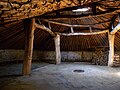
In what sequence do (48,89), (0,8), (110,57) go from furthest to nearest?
(110,57)
(48,89)
(0,8)

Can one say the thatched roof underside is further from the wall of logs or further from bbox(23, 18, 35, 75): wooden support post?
bbox(23, 18, 35, 75): wooden support post

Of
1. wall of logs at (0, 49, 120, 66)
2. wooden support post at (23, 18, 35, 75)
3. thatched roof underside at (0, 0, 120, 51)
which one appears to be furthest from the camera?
wall of logs at (0, 49, 120, 66)

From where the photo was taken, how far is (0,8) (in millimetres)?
2607

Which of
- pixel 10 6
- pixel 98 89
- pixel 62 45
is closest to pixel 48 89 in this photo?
pixel 98 89

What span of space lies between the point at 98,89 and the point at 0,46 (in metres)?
7.67

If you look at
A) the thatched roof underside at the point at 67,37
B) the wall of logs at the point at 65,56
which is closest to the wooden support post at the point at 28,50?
the thatched roof underside at the point at 67,37

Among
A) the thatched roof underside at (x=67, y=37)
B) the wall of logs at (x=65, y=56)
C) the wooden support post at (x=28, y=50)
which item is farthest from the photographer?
the wall of logs at (x=65, y=56)

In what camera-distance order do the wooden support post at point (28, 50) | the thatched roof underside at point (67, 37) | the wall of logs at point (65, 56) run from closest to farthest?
1. the wooden support post at point (28, 50)
2. the thatched roof underside at point (67, 37)
3. the wall of logs at point (65, 56)

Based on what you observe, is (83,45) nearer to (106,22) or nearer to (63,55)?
(63,55)

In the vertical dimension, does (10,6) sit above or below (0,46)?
above

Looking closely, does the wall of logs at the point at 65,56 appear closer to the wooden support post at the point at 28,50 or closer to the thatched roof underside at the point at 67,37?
the thatched roof underside at the point at 67,37

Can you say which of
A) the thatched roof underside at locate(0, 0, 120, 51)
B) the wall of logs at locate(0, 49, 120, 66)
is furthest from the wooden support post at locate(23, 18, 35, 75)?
the wall of logs at locate(0, 49, 120, 66)

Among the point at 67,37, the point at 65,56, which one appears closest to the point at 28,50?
the point at 67,37

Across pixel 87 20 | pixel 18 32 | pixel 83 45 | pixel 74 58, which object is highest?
pixel 87 20
